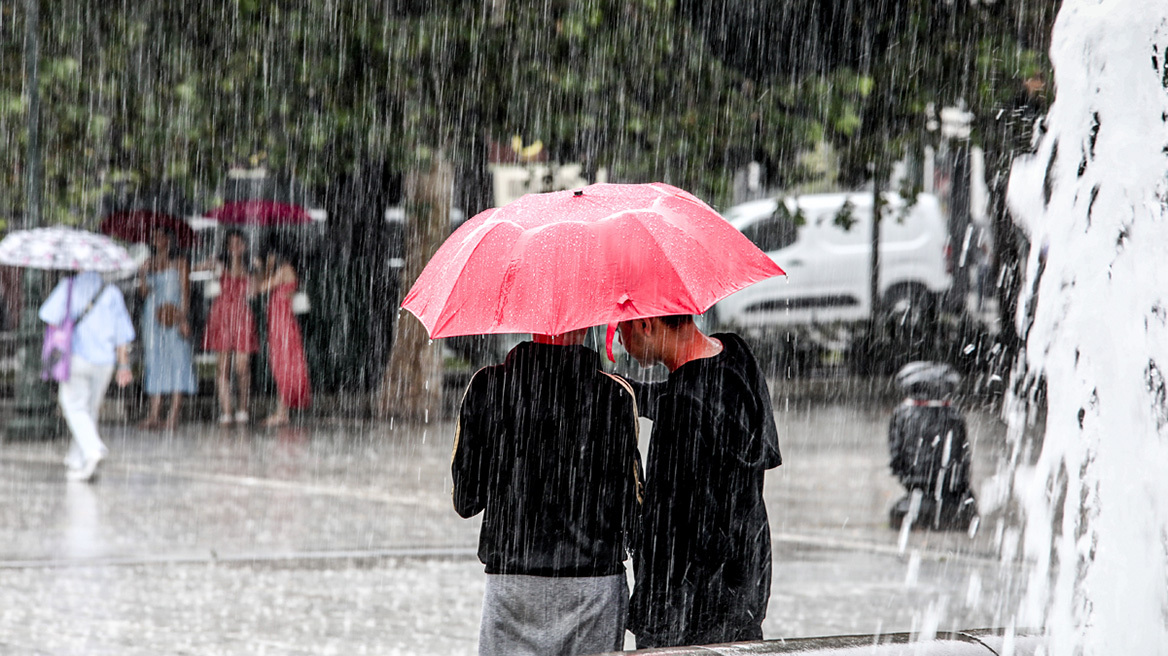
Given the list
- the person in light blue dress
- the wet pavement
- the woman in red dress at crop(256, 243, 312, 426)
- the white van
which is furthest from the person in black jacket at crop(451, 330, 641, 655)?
the white van

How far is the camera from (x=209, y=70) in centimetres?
1212

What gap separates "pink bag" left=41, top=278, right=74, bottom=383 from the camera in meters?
11.1

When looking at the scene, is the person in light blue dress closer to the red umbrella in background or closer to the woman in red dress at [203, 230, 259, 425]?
the woman in red dress at [203, 230, 259, 425]

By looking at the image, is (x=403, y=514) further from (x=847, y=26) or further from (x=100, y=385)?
(x=847, y=26)

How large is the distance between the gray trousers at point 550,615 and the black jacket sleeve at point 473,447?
0.69 feet

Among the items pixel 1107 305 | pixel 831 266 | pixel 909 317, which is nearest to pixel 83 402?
pixel 1107 305

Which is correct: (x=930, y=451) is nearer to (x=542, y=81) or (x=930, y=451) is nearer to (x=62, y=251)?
(x=542, y=81)

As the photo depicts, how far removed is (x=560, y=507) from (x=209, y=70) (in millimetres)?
9844

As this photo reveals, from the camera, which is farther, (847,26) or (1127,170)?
(847,26)

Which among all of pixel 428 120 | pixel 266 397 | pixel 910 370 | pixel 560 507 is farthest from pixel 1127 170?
pixel 266 397

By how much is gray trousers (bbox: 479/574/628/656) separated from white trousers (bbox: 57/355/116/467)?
814 centimetres

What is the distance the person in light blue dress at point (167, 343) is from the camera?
566 inches

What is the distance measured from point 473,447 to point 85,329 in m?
8.62

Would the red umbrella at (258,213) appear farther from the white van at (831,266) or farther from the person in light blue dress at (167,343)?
the white van at (831,266)
